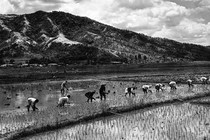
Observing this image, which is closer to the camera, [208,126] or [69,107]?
[208,126]

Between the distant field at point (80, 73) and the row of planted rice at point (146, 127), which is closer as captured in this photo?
the row of planted rice at point (146, 127)

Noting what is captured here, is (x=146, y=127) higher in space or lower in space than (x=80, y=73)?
lower

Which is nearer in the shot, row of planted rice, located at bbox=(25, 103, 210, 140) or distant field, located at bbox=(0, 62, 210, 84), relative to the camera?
row of planted rice, located at bbox=(25, 103, 210, 140)

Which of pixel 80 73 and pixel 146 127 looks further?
pixel 80 73

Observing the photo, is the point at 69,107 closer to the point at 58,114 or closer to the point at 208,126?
the point at 58,114

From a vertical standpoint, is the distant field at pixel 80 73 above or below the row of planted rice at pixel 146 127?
above

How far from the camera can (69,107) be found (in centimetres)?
2278

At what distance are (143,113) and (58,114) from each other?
6.23m

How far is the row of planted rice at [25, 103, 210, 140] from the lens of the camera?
523 inches

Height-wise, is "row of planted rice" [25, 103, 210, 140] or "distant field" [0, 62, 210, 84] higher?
"distant field" [0, 62, 210, 84]

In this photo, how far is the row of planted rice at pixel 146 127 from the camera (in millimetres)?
13273

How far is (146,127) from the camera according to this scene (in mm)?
14953

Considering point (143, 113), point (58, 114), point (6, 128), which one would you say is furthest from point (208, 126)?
point (6, 128)

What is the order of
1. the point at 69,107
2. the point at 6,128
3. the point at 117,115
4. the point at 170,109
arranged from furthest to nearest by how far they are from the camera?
1. the point at 69,107
2. the point at 170,109
3. the point at 117,115
4. the point at 6,128
